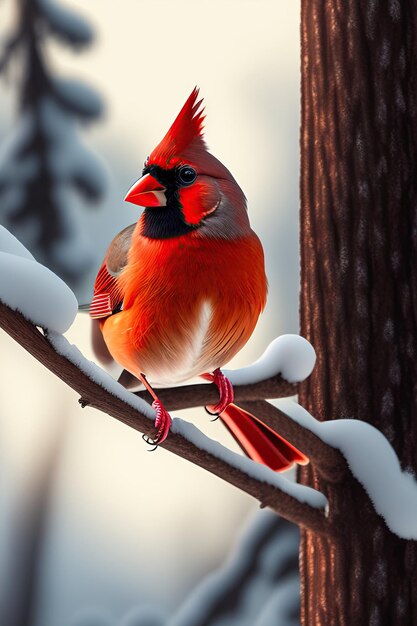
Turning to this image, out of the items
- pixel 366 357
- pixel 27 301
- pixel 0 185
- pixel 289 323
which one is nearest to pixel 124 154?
pixel 0 185

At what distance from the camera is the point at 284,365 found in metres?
1.21

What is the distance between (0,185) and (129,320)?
5.89 ft

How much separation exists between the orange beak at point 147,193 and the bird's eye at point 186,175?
3cm

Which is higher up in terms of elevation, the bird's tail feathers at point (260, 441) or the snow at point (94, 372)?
the snow at point (94, 372)

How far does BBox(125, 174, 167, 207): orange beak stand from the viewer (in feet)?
3.47

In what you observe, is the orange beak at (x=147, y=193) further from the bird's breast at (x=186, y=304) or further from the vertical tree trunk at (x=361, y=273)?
the vertical tree trunk at (x=361, y=273)

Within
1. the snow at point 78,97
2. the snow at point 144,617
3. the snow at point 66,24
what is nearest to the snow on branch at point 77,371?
the snow at point 144,617

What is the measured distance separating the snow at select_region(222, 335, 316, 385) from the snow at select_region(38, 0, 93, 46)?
76.9 inches

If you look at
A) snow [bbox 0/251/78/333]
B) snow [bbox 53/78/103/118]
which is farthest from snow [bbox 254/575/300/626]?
snow [bbox 0/251/78/333]

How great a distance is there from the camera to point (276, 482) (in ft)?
4.20

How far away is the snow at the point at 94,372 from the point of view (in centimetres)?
92

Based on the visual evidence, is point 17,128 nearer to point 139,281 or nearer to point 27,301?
point 139,281

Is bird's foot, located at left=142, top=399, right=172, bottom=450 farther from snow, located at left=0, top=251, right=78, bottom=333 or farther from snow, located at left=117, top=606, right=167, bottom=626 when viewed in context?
snow, located at left=117, top=606, right=167, bottom=626

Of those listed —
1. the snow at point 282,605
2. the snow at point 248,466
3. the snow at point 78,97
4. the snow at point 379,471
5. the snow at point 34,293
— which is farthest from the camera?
the snow at point 78,97
